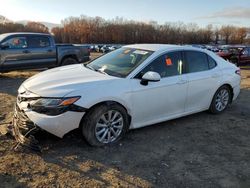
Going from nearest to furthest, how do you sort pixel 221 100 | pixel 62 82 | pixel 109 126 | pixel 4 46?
pixel 62 82
pixel 109 126
pixel 221 100
pixel 4 46

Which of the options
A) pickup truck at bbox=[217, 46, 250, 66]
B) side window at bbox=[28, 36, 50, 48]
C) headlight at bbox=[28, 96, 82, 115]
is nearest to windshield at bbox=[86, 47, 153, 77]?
headlight at bbox=[28, 96, 82, 115]

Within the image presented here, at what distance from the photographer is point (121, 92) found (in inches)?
169

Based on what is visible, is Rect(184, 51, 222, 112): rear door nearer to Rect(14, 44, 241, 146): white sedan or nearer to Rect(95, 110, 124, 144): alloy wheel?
Rect(14, 44, 241, 146): white sedan

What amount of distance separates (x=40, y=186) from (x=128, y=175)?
110 centimetres

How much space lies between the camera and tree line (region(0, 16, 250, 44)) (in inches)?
3354

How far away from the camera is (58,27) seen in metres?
88.4

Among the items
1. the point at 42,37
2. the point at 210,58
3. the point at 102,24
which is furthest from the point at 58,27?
the point at 210,58

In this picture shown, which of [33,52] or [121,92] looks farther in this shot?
[33,52]

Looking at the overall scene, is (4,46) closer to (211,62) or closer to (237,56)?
(211,62)

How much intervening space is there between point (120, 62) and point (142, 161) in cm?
194

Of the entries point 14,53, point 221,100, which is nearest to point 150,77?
point 221,100

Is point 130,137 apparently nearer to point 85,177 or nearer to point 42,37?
point 85,177

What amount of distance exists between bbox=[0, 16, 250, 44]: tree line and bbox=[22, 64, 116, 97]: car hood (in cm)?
7959

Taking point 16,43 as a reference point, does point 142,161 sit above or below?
below
